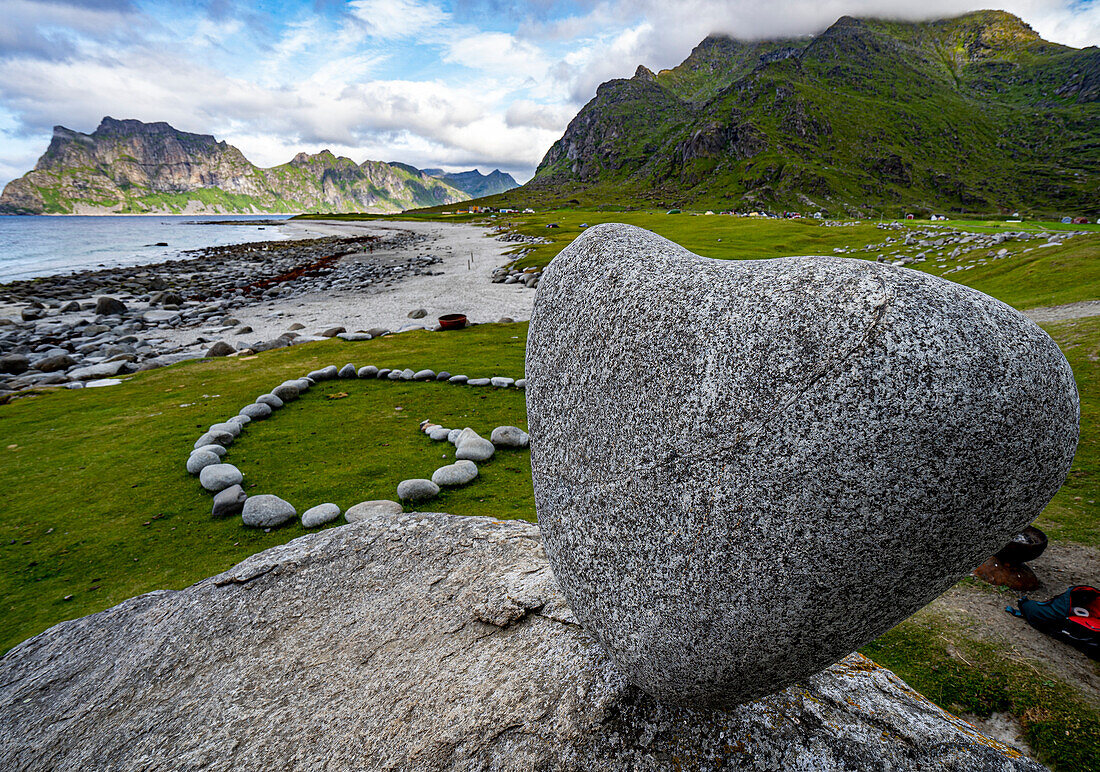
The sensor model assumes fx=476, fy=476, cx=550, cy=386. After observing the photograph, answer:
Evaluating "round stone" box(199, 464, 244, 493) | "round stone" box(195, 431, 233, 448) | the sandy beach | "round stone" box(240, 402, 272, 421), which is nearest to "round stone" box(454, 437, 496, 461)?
"round stone" box(199, 464, 244, 493)

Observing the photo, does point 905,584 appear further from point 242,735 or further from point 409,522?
point 409,522

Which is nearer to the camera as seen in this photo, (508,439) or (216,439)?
(508,439)

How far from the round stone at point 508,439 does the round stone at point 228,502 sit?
4.31 meters

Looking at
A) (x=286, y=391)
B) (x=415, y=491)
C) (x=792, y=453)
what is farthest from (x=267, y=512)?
(x=792, y=453)

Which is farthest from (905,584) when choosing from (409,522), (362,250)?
(362,250)

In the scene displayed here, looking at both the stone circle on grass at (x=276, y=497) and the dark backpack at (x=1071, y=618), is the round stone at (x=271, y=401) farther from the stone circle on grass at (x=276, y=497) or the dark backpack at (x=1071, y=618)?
the dark backpack at (x=1071, y=618)

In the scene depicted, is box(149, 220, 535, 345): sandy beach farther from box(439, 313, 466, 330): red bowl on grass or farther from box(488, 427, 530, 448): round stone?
box(488, 427, 530, 448): round stone

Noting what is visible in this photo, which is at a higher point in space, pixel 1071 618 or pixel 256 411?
pixel 256 411

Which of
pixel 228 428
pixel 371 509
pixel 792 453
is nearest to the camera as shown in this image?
pixel 792 453

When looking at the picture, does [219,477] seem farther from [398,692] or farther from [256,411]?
[398,692]

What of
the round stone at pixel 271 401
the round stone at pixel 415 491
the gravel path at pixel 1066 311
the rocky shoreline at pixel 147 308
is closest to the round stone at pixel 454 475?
the round stone at pixel 415 491

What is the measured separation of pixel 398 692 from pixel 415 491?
13.2 ft

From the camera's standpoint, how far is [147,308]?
31094mm

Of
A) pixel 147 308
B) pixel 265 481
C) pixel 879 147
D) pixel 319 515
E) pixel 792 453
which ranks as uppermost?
pixel 879 147
